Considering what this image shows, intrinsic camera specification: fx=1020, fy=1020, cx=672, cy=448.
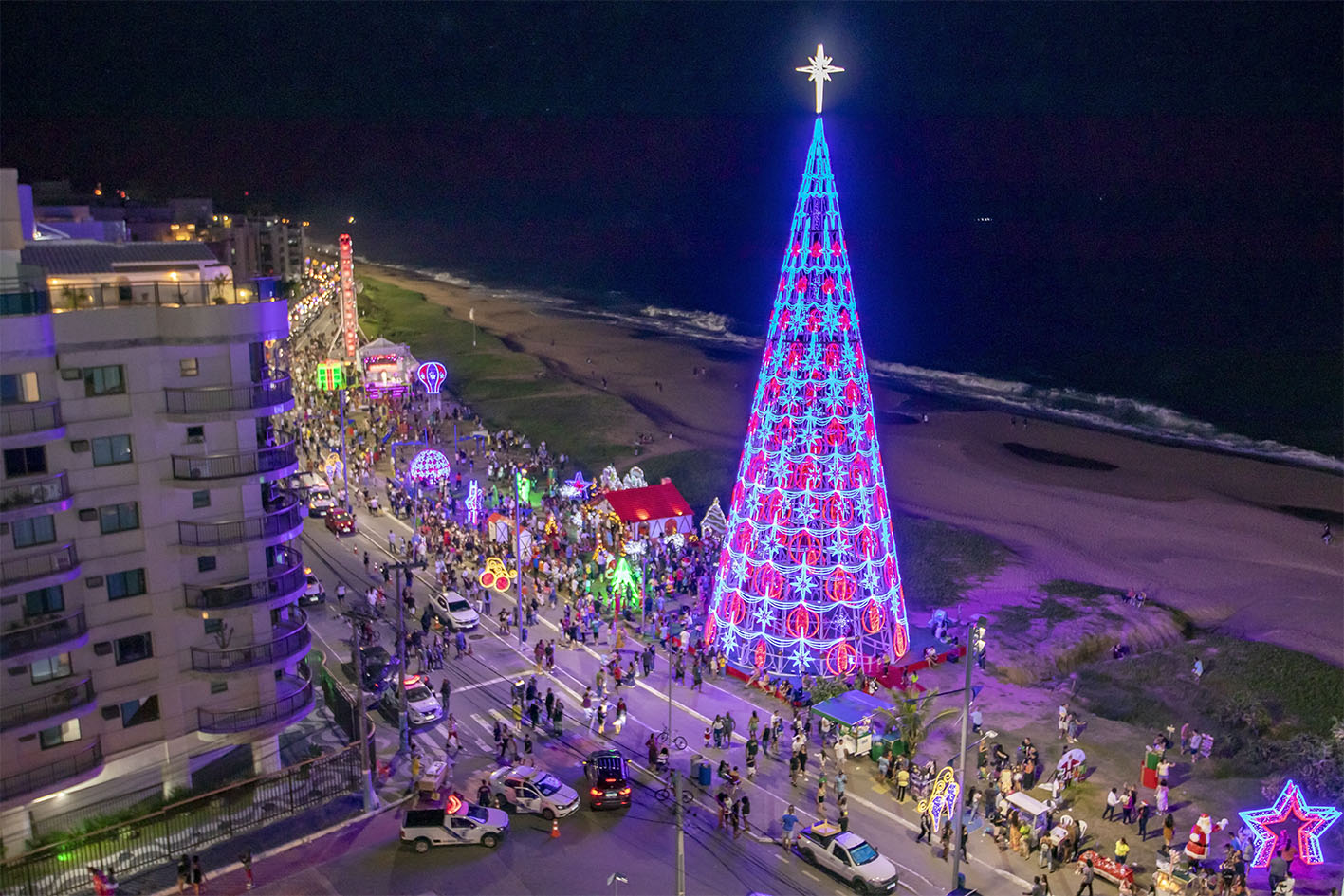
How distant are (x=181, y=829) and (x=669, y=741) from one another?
12.9 meters

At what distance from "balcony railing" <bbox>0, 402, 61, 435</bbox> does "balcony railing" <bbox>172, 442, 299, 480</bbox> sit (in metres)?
2.84

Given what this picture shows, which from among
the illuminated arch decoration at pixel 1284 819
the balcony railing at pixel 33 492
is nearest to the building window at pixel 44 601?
the balcony railing at pixel 33 492

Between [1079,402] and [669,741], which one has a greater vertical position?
[669,741]

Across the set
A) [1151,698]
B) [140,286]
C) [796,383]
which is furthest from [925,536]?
[140,286]

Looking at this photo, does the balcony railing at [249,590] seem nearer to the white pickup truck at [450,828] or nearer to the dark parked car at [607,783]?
the white pickup truck at [450,828]

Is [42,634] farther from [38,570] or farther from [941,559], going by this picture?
[941,559]

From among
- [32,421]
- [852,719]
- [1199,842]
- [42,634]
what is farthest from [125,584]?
[1199,842]

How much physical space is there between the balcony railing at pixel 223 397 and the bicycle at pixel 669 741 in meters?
14.0

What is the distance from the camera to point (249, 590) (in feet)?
86.0

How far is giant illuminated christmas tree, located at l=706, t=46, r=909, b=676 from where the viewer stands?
101 ft

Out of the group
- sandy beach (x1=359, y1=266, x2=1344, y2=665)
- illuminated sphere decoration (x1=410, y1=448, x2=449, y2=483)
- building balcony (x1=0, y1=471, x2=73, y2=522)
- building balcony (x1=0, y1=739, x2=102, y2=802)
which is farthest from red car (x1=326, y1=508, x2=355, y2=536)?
building balcony (x1=0, y1=471, x2=73, y2=522)

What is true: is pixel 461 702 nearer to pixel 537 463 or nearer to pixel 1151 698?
pixel 1151 698

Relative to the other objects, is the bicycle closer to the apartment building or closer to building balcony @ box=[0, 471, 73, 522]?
the apartment building

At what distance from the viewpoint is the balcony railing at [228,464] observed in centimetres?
2484
